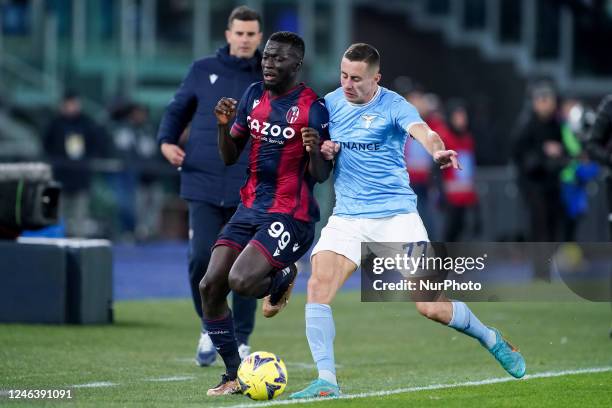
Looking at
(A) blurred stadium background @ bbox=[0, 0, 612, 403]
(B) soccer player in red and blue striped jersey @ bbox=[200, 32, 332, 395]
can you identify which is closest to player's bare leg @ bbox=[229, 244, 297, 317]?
(B) soccer player in red and blue striped jersey @ bbox=[200, 32, 332, 395]

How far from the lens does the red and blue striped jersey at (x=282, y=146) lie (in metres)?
9.80

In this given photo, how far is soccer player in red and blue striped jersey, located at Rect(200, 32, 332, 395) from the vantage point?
31.8 feet

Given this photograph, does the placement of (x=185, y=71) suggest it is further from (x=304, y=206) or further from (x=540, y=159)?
(x=304, y=206)

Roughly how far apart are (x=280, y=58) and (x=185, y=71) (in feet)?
66.0

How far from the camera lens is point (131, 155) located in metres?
26.2

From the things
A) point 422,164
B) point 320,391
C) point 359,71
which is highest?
point 359,71

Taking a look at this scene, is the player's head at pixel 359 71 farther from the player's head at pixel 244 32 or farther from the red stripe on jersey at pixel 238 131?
the player's head at pixel 244 32

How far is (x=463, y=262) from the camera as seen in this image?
33.2ft

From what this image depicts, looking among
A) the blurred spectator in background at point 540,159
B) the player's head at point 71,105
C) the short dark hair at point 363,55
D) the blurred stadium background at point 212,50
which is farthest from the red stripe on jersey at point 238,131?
the player's head at point 71,105

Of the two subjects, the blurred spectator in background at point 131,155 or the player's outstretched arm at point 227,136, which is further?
the blurred spectator in background at point 131,155

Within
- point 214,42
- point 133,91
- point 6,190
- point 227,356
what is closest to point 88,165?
point 133,91

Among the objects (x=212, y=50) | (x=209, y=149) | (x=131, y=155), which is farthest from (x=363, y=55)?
(x=212, y=50)

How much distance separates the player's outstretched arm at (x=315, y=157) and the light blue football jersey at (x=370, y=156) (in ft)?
0.55

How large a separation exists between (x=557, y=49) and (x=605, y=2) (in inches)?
66.5
